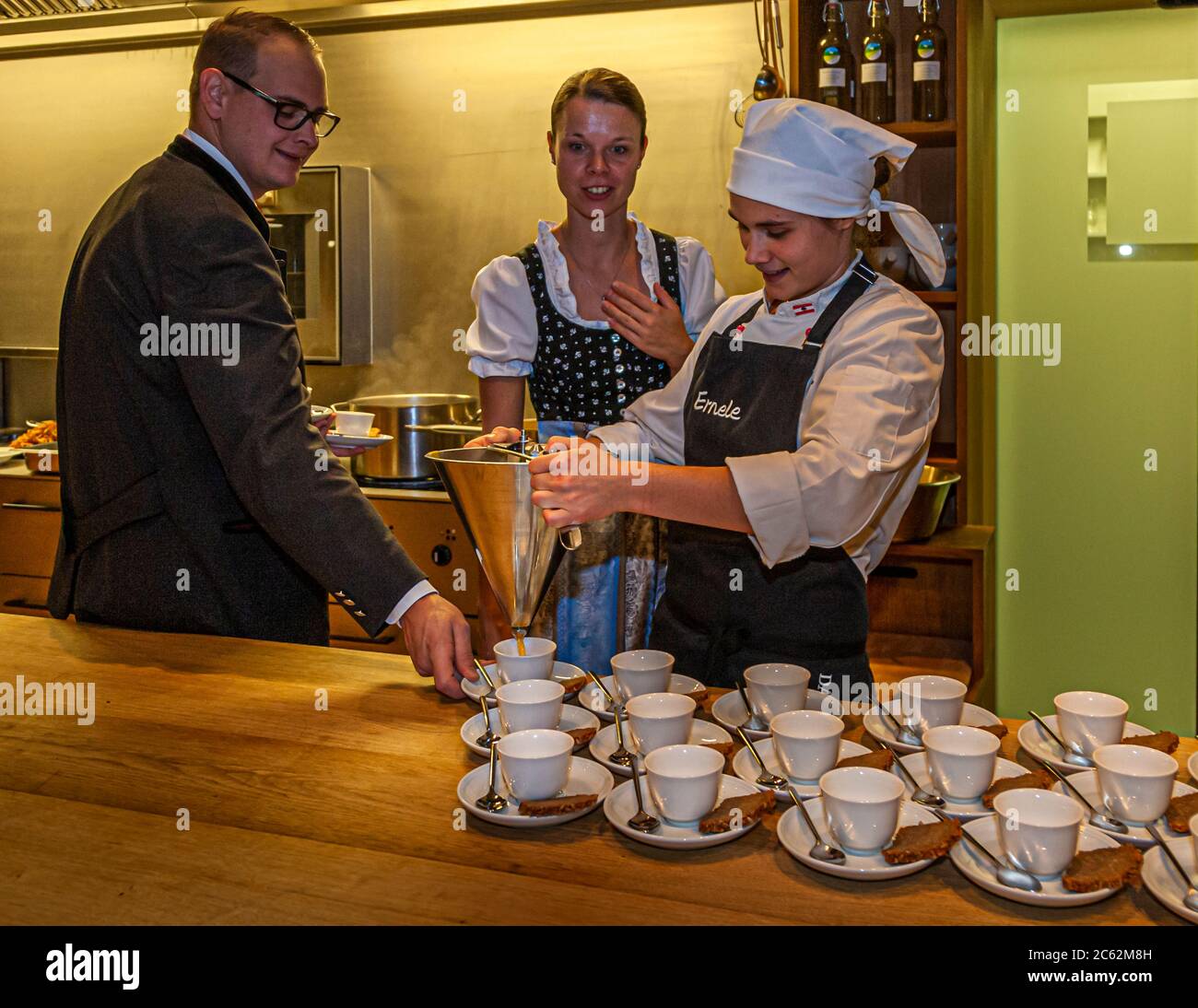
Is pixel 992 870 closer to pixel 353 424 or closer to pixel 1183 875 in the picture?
pixel 1183 875

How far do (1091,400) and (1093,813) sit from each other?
2.60 m

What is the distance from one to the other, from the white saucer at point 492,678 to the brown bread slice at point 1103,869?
29.1 inches

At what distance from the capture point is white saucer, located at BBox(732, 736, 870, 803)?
1301mm

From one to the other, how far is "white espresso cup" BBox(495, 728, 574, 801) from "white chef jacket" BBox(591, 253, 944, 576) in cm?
46

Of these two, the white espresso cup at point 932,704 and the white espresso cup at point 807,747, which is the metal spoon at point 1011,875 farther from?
the white espresso cup at point 932,704

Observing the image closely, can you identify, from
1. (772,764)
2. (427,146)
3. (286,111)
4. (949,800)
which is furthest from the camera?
(427,146)

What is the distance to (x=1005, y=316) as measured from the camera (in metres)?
3.59

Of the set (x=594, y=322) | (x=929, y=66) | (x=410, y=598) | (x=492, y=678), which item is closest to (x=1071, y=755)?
(x=492, y=678)

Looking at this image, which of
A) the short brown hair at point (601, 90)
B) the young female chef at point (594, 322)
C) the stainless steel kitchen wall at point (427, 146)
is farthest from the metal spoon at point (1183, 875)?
the stainless steel kitchen wall at point (427, 146)

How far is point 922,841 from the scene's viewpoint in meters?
1.14

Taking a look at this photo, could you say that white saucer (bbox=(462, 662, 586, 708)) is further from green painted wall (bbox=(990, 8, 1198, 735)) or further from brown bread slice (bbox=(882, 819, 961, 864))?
green painted wall (bbox=(990, 8, 1198, 735))
